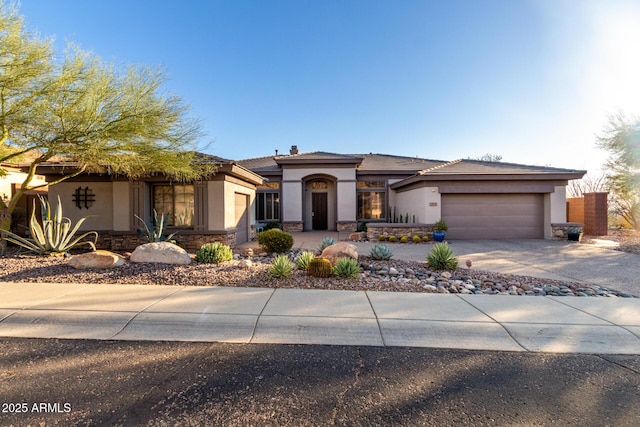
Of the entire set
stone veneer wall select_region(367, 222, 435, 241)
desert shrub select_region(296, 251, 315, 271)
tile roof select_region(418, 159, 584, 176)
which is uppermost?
tile roof select_region(418, 159, 584, 176)

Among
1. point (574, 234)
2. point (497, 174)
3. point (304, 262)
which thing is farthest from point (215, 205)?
point (574, 234)

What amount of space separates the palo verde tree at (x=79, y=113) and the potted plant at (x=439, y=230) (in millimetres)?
10625

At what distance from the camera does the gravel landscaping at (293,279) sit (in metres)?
5.82

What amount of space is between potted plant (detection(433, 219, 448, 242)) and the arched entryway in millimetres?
7213

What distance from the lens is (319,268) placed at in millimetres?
6398

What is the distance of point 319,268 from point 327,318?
7.23 ft

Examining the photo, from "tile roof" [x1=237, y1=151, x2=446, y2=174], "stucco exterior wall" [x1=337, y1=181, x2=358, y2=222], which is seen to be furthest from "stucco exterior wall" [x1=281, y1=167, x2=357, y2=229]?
"tile roof" [x1=237, y1=151, x2=446, y2=174]

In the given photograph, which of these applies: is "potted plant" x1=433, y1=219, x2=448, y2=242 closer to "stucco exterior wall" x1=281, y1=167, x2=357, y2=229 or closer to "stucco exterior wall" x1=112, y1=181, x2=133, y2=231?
"stucco exterior wall" x1=281, y1=167, x2=357, y2=229

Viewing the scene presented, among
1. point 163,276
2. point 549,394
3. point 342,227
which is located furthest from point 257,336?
point 342,227

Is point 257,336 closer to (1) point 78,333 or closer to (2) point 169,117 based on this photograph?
(1) point 78,333

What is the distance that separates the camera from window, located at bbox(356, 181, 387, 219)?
19062mm

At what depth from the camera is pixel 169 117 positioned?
319 inches

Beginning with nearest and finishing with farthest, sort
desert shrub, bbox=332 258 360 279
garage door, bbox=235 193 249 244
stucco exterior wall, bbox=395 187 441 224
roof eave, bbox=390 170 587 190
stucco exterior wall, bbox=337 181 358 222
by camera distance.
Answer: desert shrub, bbox=332 258 360 279
garage door, bbox=235 193 249 244
roof eave, bbox=390 170 587 190
stucco exterior wall, bbox=395 187 441 224
stucco exterior wall, bbox=337 181 358 222

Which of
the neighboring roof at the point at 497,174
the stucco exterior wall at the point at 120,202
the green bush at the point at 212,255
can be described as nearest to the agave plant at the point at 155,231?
the stucco exterior wall at the point at 120,202
